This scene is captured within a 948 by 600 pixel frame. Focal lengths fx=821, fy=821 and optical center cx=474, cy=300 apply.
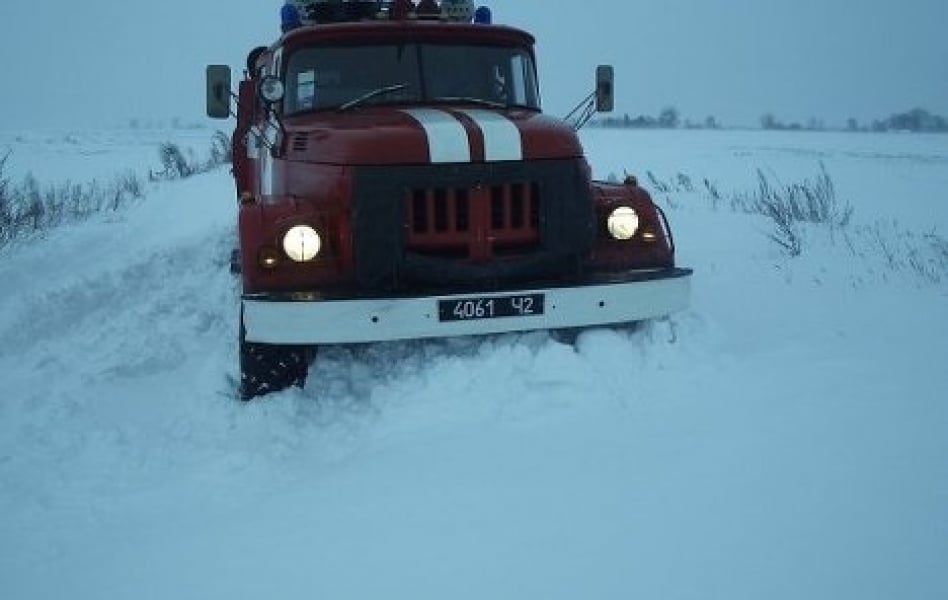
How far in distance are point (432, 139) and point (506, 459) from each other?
6.17 feet

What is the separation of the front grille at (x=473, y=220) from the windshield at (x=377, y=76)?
121 centimetres

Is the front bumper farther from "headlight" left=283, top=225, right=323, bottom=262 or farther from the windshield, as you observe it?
the windshield

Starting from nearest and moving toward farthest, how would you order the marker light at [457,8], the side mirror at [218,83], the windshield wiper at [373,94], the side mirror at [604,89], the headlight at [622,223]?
1. the headlight at [622,223]
2. the windshield wiper at [373,94]
3. the side mirror at [218,83]
4. the side mirror at [604,89]
5. the marker light at [457,8]

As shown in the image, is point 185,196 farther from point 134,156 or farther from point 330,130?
point 134,156

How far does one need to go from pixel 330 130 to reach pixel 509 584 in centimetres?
306

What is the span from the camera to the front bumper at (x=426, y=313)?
430 cm

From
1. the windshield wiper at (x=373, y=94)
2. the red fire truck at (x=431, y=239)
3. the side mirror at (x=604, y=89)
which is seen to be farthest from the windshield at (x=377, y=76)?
the side mirror at (x=604, y=89)

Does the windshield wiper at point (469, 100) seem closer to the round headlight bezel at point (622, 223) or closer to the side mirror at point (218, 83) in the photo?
the round headlight bezel at point (622, 223)

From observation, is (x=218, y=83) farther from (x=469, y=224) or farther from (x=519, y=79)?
(x=469, y=224)

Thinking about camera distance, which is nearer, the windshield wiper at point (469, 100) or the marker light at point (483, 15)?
the windshield wiper at point (469, 100)

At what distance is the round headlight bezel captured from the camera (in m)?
5.20

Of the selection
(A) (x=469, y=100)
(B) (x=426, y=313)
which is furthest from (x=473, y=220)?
(A) (x=469, y=100)

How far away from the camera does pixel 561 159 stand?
4.84 m

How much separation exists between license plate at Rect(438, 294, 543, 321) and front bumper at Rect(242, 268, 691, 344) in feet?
0.07
